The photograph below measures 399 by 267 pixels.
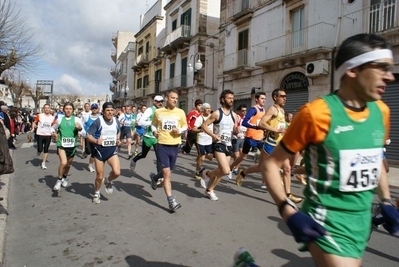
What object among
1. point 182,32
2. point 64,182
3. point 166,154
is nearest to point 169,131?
point 166,154

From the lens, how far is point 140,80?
40.8m

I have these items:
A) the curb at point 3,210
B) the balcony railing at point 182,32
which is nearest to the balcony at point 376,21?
the curb at point 3,210

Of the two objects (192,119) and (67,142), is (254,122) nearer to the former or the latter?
(192,119)

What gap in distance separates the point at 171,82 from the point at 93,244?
26839mm

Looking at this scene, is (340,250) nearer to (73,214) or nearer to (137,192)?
(73,214)

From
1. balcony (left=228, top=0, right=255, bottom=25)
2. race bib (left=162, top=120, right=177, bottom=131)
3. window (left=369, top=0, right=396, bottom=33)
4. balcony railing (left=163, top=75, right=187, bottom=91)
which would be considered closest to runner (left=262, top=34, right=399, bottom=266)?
race bib (left=162, top=120, right=177, bottom=131)

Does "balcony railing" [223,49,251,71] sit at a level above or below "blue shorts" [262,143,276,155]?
above

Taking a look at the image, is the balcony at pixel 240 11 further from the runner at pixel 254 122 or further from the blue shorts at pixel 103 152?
the blue shorts at pixel 103 152

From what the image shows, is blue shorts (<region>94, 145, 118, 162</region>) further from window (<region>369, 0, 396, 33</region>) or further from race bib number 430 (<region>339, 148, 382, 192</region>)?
window (<region>369, 0, 396, 33</region>)

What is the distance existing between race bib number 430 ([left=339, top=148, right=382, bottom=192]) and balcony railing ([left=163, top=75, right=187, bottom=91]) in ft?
87.6

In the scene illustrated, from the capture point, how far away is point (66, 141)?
21.9 ft

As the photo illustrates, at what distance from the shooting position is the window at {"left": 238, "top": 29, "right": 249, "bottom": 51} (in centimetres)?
1967

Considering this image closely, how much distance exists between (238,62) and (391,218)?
18.8 metres

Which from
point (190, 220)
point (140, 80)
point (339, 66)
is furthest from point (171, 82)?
point (339, 66)
